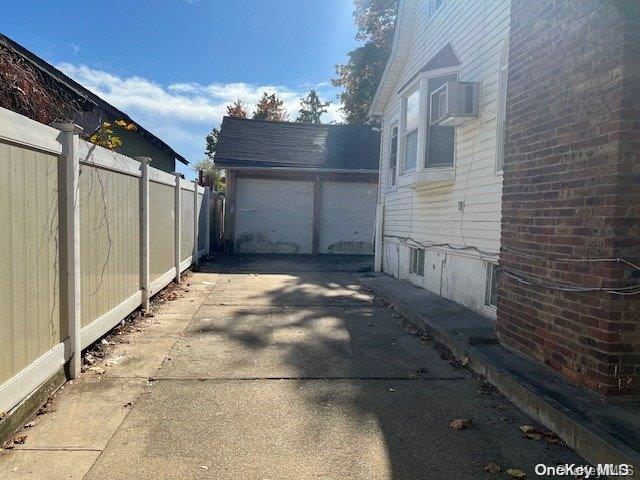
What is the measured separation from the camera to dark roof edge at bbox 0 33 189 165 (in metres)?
6.37

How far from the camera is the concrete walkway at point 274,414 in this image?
9.59 feet

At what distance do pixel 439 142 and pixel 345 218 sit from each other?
8.64 m

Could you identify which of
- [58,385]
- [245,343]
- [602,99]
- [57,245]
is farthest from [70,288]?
[602,99]

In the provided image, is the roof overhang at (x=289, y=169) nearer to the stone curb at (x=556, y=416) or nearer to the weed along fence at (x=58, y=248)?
the weed along fence at (x=58, y=248)

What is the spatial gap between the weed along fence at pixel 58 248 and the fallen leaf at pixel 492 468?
121 inches

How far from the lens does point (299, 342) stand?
570cm

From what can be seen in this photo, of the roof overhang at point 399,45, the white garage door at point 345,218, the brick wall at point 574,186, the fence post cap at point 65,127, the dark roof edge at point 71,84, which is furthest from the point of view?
the white garage door at point 345,218

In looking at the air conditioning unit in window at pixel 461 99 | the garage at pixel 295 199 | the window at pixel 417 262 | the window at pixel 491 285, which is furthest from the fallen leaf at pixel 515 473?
the garage at pixel 295 199

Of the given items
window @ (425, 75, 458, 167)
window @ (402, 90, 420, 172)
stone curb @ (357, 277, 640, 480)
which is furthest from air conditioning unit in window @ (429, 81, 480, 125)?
stone curb @ (357, 277, 640, 480)

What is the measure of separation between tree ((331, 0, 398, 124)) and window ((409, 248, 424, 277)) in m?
18.7

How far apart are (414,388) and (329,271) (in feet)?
28.0

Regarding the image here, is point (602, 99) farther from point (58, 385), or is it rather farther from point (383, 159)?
Result: point (383, 159)

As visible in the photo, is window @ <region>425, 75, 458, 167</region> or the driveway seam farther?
window @ <region>425, 75, 458, 167</region>

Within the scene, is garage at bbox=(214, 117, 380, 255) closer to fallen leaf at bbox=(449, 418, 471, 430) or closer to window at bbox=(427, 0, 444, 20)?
window at bbox=(427, 0, 444, 20)
